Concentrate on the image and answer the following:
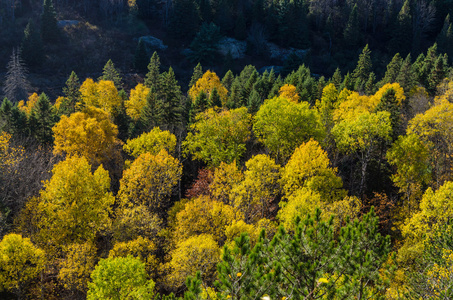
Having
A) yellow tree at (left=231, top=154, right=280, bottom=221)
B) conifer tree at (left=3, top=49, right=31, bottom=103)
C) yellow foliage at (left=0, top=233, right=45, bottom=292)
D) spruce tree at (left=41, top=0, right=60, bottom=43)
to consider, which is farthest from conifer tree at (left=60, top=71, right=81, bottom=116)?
spruce tree at (left=41, top=0, right=60, bottom=43)

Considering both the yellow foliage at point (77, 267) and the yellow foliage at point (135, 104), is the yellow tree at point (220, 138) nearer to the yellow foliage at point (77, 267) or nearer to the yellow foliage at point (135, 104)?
the yellow foliage at point (77, 267)

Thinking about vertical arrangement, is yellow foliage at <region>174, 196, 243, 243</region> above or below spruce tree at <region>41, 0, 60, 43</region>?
below

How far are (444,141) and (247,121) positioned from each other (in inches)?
901

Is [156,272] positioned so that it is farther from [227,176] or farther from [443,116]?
[443,116]

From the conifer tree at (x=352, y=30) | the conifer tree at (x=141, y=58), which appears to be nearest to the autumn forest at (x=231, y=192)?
the conifer tree at (x=141, y=58)

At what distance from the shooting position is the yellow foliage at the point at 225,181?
36656mm

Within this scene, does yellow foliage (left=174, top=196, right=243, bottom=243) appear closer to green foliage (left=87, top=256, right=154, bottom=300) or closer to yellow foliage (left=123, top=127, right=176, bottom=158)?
green foliage (left=87, top=256, right=154, bottom=300)

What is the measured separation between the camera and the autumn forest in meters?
13.1

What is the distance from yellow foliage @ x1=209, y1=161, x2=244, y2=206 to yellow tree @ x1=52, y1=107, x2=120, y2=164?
48.6 ft

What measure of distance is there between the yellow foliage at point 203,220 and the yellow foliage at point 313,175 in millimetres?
6763

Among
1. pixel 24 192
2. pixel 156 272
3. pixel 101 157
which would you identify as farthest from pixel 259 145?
pixel 24 192

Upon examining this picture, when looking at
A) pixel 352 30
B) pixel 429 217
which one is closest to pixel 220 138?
pixel 429 217

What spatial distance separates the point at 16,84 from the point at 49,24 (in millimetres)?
24144

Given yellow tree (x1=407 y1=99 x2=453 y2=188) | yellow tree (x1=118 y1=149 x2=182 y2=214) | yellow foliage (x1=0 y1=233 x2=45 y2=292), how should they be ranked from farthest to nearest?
yellow tree (x1=407 y1=99 x2=453 y2=188), yellow tree (x1=118 y1=149 x2=182 y2=214), yellow foliage (x1=0 y1=233 x2=45 y2=292)
